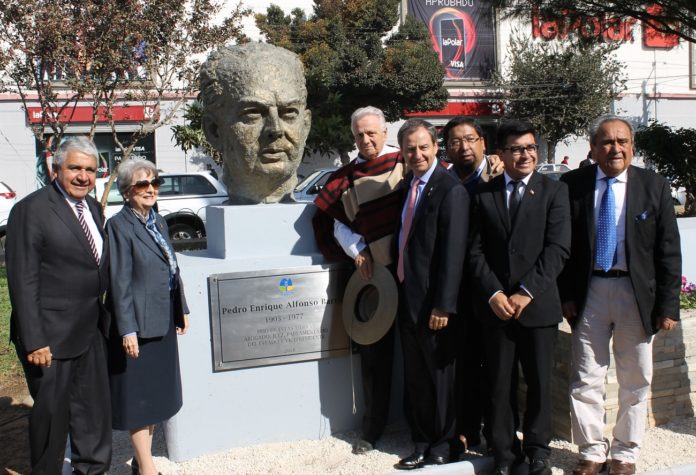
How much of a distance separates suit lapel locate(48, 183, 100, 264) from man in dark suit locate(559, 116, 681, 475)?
2.30 metres

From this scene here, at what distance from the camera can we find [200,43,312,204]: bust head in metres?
4.14

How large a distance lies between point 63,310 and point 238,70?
1776 millimetres

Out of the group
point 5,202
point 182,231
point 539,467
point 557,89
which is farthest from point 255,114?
point 557,89

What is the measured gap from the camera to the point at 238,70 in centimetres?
414

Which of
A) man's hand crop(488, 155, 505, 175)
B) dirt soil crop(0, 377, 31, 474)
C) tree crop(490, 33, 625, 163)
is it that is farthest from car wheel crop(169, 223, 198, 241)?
tree crop(490, 33, 625, 163)

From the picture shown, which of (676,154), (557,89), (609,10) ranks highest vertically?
(557,89)

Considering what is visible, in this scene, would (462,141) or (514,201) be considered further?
(462,141)

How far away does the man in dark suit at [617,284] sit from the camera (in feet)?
11.1

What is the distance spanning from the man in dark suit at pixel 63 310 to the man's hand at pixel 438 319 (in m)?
1.56

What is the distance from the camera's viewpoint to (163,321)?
3.33m

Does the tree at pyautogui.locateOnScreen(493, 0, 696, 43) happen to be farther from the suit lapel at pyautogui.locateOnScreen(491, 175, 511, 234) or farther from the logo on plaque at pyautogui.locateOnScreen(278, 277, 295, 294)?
the logo on plaque at pyautogui.locateOnScreen(278, 277, 295, 294)

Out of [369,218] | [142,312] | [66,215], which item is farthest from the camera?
[369,218]

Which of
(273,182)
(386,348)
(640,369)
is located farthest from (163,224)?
(640,369)

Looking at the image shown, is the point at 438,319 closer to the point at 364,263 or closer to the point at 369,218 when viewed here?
the point at 364,263
